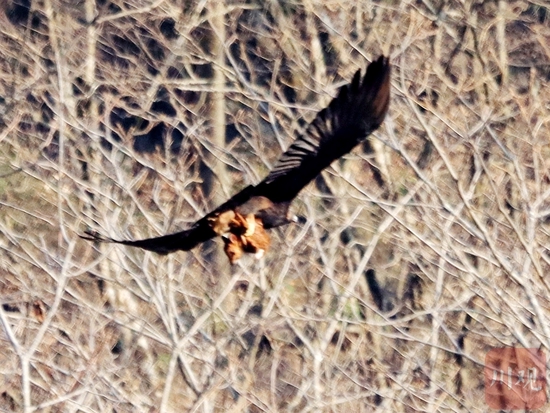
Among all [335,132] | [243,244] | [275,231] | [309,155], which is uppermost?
[335,132]

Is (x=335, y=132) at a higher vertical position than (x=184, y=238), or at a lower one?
higher

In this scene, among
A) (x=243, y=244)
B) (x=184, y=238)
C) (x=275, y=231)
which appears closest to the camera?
(x=243, y=244)

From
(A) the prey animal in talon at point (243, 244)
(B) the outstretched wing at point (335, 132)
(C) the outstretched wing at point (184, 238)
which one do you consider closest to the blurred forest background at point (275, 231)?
(B) the outstretched wing at point (335, 132)

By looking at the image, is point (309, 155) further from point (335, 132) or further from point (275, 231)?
point (275, 231)

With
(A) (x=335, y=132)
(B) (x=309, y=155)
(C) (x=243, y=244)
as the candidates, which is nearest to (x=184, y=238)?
(C) (x=243, y=244)

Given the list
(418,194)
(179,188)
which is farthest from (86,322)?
(418,194)

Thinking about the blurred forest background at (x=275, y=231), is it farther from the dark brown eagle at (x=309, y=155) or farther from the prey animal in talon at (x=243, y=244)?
the prey animal in talon at (x=243, y=244)

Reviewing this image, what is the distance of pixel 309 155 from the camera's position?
5.98m

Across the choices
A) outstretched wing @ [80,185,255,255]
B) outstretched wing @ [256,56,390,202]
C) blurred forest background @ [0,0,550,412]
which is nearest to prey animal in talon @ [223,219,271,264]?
outstretched wing @ [80,185,255,255]

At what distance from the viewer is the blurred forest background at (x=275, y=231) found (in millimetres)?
8445

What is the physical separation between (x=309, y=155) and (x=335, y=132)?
15 centimetres

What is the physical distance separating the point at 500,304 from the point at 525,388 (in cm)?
85

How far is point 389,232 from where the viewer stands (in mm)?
9500

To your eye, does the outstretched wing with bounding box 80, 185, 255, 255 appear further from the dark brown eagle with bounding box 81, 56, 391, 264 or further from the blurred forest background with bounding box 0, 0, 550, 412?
the blurred forest background with bounding box 0, 0, 550, 412
